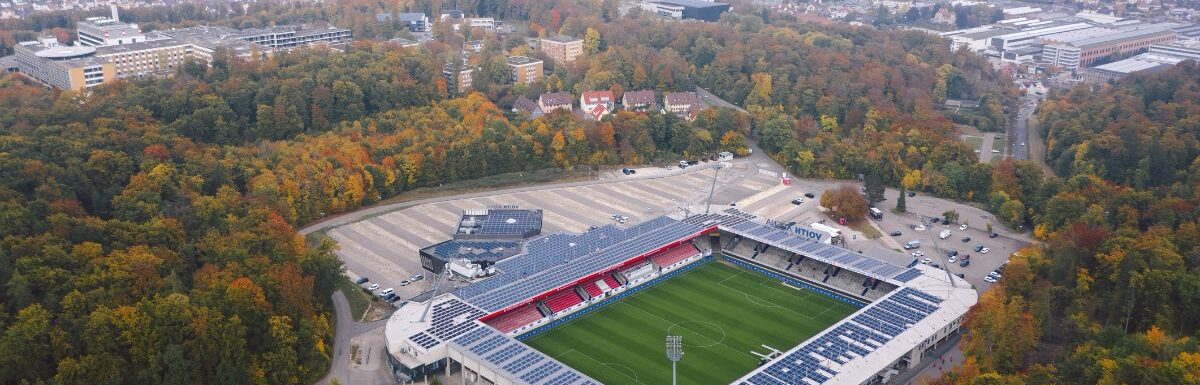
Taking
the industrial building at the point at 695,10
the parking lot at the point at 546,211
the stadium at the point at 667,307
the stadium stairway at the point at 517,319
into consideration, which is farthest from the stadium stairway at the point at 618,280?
the industrial building at the point at 695,10

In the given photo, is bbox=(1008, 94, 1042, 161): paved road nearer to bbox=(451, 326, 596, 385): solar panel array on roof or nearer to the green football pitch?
the green football pitch

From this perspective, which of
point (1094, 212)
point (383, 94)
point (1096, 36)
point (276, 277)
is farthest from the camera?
point (1096, 36)

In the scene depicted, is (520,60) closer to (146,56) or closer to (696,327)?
(146,56)

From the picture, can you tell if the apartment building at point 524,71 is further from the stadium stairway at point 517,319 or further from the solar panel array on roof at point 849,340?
the solar panel array on roof at point 849,340

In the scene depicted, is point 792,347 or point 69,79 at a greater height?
point 69,79

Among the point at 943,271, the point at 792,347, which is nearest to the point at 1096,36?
the point at 943,271

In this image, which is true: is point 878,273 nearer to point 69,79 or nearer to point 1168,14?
point 69,79

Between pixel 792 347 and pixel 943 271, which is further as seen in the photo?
pixel 943 271

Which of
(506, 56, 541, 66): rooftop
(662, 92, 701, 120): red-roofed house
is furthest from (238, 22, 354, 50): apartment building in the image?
(662, 92, 701, 120): red-roofed house
